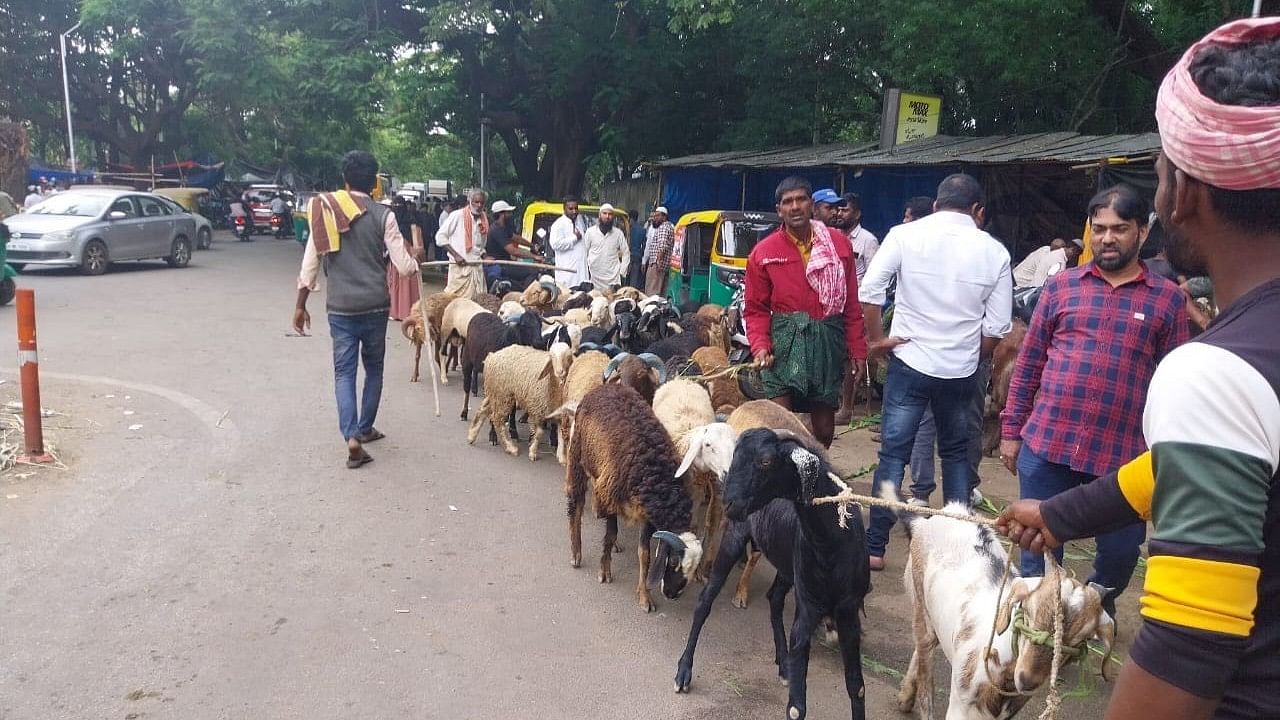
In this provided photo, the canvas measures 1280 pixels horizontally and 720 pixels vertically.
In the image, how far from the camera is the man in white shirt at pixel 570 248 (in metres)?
11.7

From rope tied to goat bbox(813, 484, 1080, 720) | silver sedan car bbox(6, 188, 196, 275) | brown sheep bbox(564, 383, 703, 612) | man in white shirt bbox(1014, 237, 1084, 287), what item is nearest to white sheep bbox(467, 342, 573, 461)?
brown sheep bbox(564, 383, 703, 612)

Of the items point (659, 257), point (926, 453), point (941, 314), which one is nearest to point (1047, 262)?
point (926, 453)

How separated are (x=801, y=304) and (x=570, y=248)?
717 cm

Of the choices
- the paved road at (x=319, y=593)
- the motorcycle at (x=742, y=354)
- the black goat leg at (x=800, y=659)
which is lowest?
the paved road at (x=319, y=593)

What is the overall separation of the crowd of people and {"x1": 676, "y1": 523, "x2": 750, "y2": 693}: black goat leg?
1086mm

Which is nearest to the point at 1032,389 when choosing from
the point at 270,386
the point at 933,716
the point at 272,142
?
the point at 933,716

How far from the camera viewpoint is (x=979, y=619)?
2.97 m

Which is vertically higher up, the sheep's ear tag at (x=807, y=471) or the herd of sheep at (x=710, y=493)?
the sheep's ear tag at (x=807, y=471)

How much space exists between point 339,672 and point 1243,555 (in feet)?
11.8

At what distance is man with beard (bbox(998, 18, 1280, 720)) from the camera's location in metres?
1.15

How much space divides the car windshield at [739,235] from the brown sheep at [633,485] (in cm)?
737

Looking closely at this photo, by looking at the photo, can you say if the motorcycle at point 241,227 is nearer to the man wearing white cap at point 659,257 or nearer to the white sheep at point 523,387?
the man wearing white cap at point 659,257

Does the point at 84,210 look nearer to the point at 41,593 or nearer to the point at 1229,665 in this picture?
the point at 41,593

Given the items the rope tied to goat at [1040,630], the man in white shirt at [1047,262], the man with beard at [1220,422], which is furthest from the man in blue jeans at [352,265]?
the man in white shirt at [1047,262]
